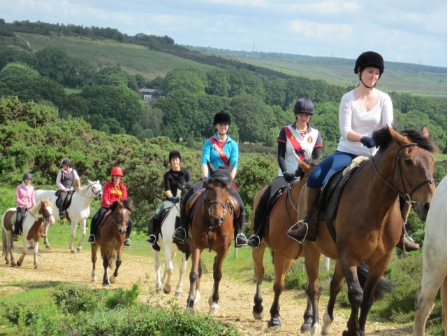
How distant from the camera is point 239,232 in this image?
40.8ft

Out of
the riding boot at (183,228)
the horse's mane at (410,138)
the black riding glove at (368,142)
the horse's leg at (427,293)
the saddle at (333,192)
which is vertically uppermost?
the horse's mane at (410,138)

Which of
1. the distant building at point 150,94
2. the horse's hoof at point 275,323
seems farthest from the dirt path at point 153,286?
the distant building at point 150,94

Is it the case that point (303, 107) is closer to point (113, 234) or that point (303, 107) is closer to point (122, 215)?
point (122, 215)

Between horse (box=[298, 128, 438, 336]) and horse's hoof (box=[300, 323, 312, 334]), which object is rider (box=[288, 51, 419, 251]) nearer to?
horse (box=[298, 128, 438, 336])

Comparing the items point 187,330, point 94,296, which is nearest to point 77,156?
point 94,296

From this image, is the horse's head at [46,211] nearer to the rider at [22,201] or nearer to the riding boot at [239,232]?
the rider at [22,201]

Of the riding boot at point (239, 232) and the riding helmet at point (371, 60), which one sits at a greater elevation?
the riding helmet at point (371, 60)

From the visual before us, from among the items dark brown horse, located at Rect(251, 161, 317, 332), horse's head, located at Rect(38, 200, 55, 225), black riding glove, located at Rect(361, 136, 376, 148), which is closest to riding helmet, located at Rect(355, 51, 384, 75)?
black riding glove, located at Rect(361, 136, 376, 148)

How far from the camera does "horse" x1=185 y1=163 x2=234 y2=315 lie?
11156 mm

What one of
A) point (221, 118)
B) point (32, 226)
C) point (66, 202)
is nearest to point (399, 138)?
point (221, 118)

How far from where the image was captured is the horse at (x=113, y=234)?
16797mm

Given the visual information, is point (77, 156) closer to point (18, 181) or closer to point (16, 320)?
point (18, 181)

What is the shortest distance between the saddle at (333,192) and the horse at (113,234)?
28.5 feet

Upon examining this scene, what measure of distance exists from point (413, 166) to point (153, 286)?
10.7m
